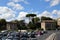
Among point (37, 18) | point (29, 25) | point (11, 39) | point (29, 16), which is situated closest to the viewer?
point (11, 39)

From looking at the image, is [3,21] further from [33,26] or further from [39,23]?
[39,23]

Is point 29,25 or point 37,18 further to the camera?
point 37,18

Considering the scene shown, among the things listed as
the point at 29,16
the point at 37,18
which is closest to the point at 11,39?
the point at 29,16

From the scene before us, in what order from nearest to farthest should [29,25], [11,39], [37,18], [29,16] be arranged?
[11,39] < [29,25] < [29,16] < [37,18]

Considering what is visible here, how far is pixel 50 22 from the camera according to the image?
503ft

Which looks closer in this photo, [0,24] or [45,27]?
[0,24]

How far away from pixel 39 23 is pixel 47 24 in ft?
18.2

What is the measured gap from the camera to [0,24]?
13412 centimetres

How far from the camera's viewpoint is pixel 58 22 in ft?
545

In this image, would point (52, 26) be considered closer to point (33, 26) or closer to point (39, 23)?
point (39, 23)

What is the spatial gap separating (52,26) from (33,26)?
21.2m

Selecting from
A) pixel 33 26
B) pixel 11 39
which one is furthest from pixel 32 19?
pixel 11 39

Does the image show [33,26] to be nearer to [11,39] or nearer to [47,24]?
[47,24]

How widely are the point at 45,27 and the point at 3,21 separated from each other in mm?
28618
